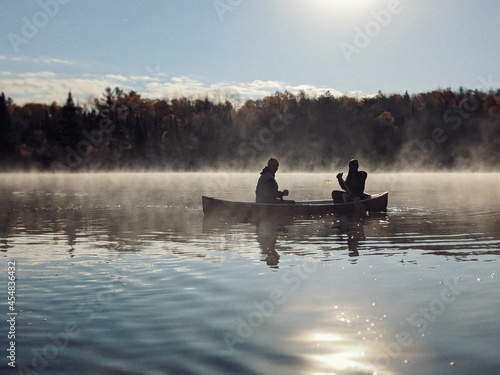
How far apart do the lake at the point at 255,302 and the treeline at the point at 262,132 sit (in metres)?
92.3

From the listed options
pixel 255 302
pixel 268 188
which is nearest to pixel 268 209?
pixel 268 188

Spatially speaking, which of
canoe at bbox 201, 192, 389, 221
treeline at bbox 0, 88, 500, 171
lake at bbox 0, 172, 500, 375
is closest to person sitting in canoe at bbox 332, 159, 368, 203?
canoe at bbox 201, 192, 389, 221

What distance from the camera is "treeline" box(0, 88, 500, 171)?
108 metres

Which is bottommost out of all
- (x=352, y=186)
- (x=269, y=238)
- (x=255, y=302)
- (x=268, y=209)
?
(x=255, y=302)

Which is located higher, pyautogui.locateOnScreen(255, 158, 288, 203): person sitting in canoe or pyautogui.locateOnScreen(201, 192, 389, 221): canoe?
pyautogui.locateOnScreen(255, 158, 288, 203): person sitting in canoe

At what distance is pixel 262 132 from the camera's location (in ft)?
405

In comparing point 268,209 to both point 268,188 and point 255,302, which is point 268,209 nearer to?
point 268,188

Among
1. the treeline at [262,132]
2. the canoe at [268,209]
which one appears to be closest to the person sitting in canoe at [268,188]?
the canoe at [268,209]

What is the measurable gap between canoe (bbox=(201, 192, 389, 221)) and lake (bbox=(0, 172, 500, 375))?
3.76 meters

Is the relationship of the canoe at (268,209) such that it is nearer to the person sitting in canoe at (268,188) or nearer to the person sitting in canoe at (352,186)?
the person sitting in canoe at (268,188)

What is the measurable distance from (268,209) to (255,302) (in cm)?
1295

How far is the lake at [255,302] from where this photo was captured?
6477mm

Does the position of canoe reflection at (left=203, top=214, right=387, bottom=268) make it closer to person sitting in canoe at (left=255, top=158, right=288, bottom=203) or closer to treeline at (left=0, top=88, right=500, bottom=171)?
person sitting in canoe at (left=255, top=158, right=288, bottom=203)

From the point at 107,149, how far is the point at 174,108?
24.0 metres
